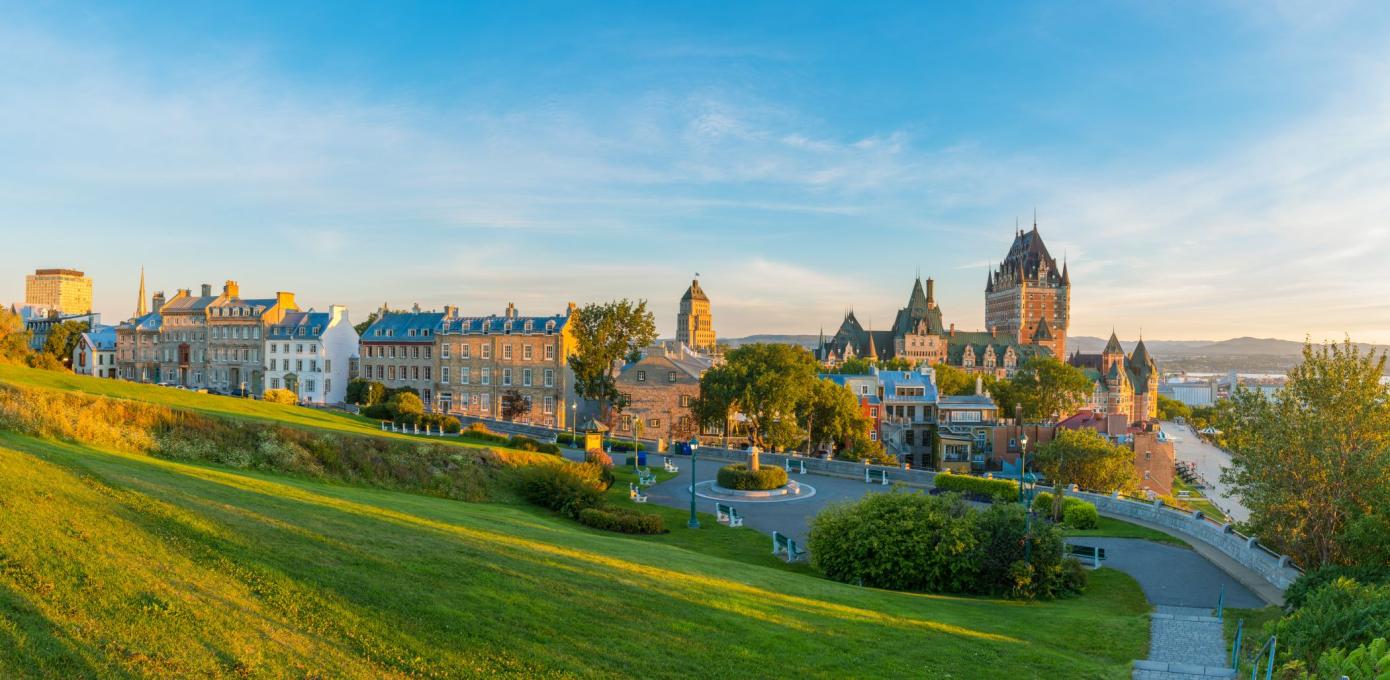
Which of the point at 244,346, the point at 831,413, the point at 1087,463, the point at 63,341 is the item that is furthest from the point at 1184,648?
the point at 63,341

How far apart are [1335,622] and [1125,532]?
16.8 metres

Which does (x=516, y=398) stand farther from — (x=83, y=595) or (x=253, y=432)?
(x=83, y=595)

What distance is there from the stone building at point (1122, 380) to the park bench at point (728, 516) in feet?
420

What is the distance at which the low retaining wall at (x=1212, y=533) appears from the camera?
70.5ft

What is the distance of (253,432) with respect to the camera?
26.5 meters

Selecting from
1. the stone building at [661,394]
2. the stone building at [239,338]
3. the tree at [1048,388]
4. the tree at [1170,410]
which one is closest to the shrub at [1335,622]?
the stone building at [661,394]

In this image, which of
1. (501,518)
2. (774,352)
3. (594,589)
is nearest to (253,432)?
(501,518)

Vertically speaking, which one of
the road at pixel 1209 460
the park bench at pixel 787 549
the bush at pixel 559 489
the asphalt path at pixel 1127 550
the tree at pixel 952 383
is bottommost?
the road at pixel 1209 460

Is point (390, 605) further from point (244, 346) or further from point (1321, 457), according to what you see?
point (244, 346)

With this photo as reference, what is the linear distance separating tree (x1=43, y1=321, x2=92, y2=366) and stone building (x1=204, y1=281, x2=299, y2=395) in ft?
78.4

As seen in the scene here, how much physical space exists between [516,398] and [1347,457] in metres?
58.6

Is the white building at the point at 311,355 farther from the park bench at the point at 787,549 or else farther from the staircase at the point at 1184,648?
the staircase at the point at 1184,648

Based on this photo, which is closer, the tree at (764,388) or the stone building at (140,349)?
the tree at (764,388)

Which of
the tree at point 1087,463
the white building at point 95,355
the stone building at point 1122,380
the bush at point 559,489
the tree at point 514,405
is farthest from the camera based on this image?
the stone building at point 1122,380
